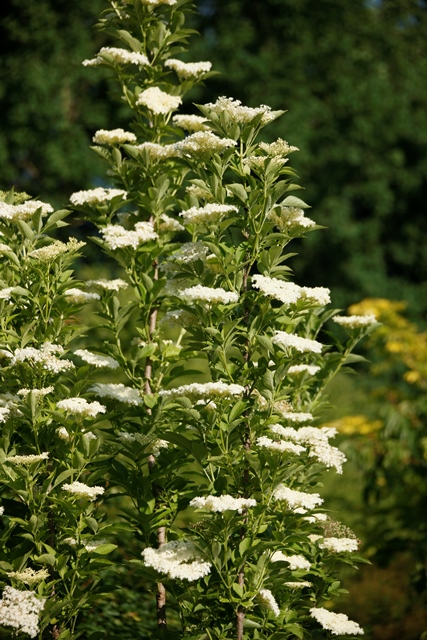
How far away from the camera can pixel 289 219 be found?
9.27 feet

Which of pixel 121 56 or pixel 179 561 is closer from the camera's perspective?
pixel 179 561

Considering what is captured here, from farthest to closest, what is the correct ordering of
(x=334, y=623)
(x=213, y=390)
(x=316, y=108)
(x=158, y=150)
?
(x=316, y=108)
(x=158, y=150)
(x=334, y=623)
(x=213, y=390)

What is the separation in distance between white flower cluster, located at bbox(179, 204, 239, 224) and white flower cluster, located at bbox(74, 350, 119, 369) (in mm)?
526

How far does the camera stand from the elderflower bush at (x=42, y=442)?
104 inches

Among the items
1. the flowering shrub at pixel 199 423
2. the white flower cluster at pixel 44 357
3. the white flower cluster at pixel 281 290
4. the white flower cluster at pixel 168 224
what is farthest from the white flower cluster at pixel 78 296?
the white flower cluster at pixel 281 290

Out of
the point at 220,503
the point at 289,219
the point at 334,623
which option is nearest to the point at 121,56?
the point at 289,219

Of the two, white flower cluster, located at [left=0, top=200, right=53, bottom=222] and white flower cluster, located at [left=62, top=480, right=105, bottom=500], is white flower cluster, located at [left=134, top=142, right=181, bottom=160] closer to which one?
white flower cluster, located at [left=0, top=200, right=53, bottom=222]

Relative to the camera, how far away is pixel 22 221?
2850 mm

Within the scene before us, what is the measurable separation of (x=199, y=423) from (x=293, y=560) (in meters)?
0.52

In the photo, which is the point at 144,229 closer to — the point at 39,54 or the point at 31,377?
the point at 31,377

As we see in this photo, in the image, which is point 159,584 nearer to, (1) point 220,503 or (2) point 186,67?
(1) point 220,503

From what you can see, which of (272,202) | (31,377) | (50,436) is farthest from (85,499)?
(272,202)

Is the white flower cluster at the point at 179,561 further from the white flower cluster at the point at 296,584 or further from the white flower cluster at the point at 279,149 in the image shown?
the white flower cluster at the point at 279,149

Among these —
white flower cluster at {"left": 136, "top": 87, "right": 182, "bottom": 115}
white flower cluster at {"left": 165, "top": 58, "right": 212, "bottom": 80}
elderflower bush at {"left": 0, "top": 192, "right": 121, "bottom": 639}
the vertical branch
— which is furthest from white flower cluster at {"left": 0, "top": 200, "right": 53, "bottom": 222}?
white flower cluster at {"left": 165, "top": 58, "right": 212, "bottom": 80}
